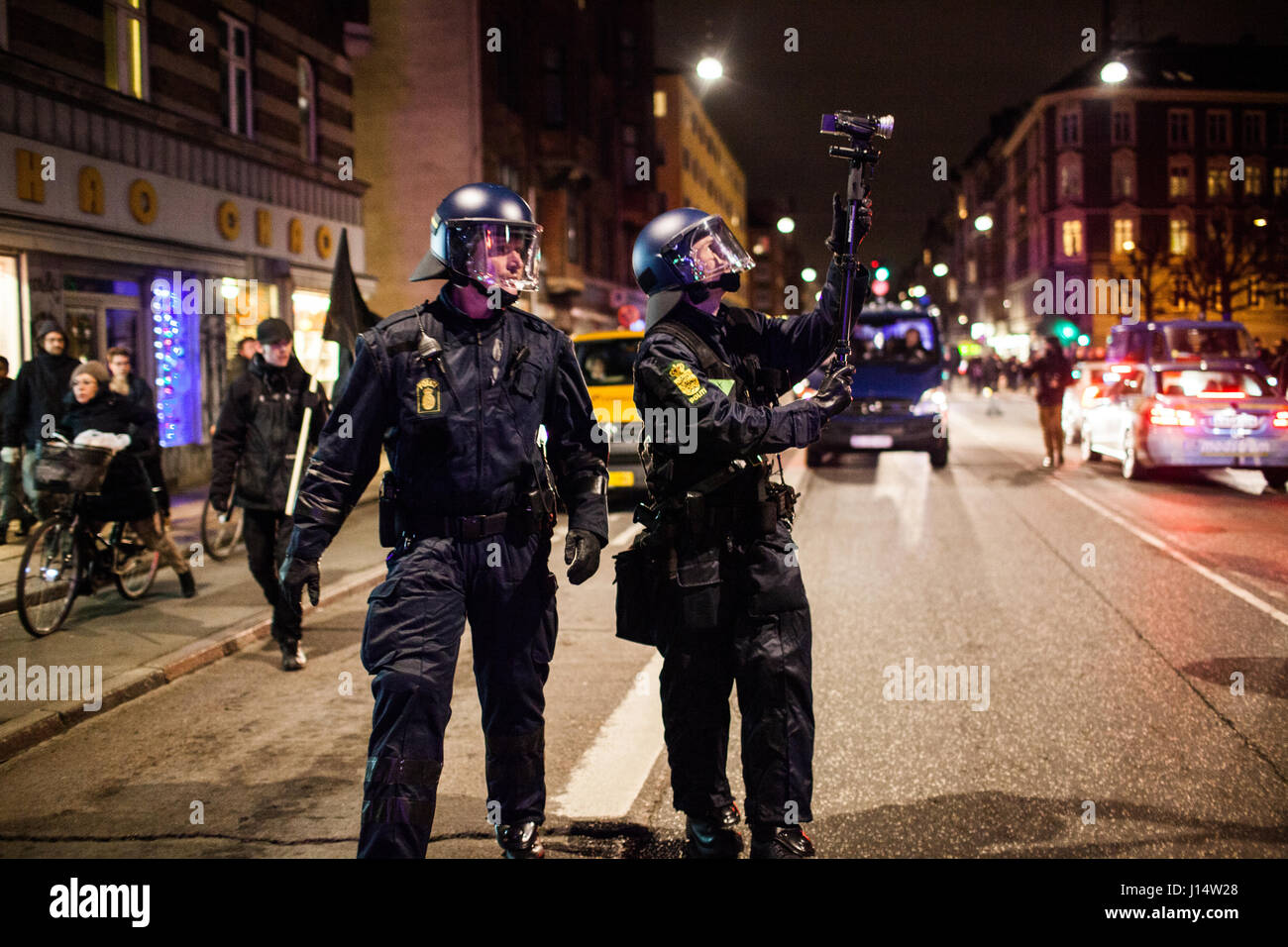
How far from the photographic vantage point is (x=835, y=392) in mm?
3746

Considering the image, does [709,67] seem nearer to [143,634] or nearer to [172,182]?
[172,182]

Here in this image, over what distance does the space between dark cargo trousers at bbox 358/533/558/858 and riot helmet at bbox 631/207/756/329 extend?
91 cm

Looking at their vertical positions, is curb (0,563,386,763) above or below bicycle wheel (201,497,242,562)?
below

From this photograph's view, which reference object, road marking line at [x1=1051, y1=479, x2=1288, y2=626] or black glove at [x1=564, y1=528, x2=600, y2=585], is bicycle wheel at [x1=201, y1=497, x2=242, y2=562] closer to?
black glove at [x1=564, y1=528, x2=600, y2=585]

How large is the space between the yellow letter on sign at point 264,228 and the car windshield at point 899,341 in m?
9.30

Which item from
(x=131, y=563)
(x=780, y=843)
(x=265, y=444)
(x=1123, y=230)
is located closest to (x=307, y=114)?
(x=131, y=563)

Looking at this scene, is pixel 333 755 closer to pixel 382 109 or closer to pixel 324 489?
pixel 324 489

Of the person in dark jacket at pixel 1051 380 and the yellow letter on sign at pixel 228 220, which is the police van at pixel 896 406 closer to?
the person in dark jacket at pixel 1051 380

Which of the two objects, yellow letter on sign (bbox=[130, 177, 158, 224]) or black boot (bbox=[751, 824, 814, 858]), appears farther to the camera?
yellow letter on sign (bbox=[130, 177, 158, 224])

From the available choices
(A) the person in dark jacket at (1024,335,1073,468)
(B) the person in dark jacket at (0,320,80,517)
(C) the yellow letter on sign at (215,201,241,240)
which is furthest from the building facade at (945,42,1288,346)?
(B) the person in dark jacket at (0,320,80,517)

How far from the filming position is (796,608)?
12.5 ft

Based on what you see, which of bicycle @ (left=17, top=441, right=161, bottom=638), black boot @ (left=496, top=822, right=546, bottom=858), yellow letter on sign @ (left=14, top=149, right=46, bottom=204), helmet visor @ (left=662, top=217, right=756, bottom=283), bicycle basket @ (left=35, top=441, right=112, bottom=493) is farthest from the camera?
yellow letter on sign @ (left=14, top=149, right=46, bottom=204)

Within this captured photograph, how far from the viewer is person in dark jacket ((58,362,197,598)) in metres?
8.35

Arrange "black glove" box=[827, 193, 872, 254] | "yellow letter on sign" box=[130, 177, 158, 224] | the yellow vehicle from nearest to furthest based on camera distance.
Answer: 1. "black glove" box=[827, 193, 872, 254]
2. the yellow vehicle
3. "yellow letter on sign" box=[130, 177, 158, 224]
